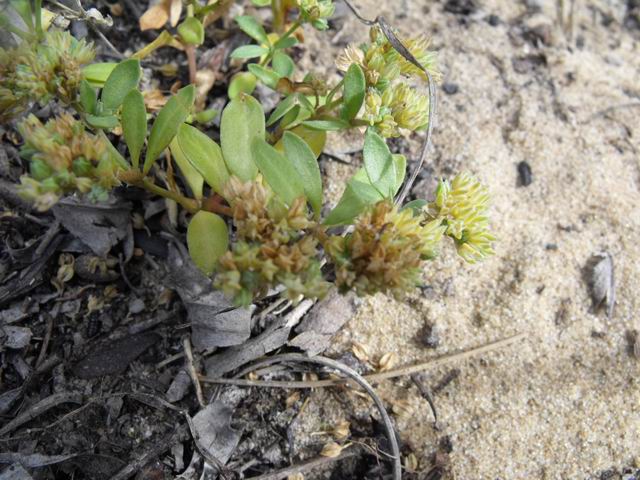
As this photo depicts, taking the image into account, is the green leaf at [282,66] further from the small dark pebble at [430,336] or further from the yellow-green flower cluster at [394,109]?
the small dark pebble at [430,336]

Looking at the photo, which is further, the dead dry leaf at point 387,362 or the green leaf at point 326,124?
the dead dry leaf at point 387,362

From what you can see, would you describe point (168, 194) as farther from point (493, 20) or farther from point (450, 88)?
point (493, 20)

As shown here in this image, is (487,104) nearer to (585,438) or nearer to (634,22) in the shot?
(634,22)

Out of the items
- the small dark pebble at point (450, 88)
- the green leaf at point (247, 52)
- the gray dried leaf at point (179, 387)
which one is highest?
the green leaf at point (247, 52)

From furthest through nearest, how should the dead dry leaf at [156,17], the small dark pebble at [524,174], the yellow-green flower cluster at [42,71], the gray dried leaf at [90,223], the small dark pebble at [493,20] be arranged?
the small dark pebble at [493,20]
the small dark pebble at [524,174]
the dead dry leaf at [156,17]
the gray dried leaf at [90,223]
the yellow-green flower cluster at [42,71]

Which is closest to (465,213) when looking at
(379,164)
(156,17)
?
(379,164)

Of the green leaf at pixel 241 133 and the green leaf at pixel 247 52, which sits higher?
the green leaf at pixel 247 52

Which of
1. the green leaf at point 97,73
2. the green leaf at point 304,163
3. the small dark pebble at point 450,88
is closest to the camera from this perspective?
the green leaf at point 304,163

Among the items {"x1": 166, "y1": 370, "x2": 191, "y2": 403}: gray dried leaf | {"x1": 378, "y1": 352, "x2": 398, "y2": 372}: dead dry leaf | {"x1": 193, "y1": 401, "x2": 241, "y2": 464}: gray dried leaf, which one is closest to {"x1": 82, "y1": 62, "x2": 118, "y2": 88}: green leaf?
{"x1": 166, "y1": 370, "x2": 191, "y2": 403}: gray dried leaf

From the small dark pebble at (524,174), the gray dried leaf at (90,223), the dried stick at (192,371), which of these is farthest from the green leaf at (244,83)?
the small dark pebble at (524,174)
